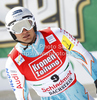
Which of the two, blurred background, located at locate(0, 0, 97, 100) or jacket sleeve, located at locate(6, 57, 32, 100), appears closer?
jacket sleeve, located at locate(6, 57, 32, 100)

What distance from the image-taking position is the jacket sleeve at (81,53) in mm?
2465

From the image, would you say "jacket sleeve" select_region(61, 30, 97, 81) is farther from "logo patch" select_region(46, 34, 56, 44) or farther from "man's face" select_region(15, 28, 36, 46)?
"man's face" select_region(15, 28, 36, 46)

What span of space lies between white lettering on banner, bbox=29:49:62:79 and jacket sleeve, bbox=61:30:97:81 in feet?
0.48

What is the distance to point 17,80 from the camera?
249cm

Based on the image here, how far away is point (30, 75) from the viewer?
2.51m

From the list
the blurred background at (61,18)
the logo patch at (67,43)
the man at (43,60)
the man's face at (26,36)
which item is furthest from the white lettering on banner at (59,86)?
the blurred background at (61,18)

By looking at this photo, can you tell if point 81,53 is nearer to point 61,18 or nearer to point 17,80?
point 17,80

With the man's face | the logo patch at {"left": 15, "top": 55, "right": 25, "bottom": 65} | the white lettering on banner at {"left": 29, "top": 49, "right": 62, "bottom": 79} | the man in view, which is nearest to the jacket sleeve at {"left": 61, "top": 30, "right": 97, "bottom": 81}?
the man

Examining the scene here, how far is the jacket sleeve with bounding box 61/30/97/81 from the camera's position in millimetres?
2465

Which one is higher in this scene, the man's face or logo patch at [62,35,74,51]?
the man's face

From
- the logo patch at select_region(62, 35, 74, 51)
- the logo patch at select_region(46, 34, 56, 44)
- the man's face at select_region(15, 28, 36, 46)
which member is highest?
the man's face at select_region(15, 28, 36, 46)

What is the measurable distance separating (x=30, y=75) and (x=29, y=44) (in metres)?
0.30

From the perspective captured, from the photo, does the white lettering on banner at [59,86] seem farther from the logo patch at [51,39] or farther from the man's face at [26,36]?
the man's face at [26,36]

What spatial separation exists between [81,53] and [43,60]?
0.37 m
